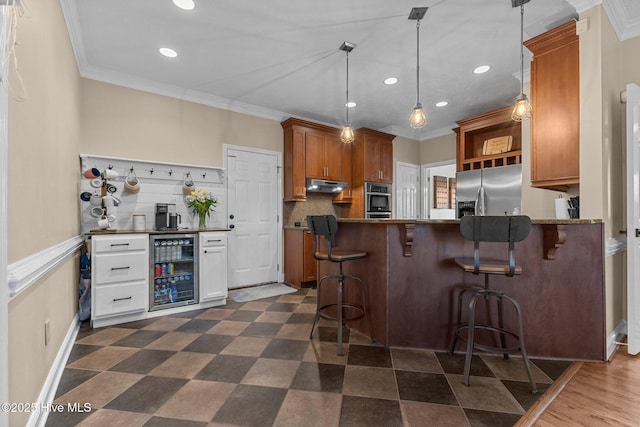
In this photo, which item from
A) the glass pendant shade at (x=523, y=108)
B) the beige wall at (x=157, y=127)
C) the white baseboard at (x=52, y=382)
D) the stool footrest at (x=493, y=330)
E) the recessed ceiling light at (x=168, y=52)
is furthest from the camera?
the beige wall at (x=157, y=127)

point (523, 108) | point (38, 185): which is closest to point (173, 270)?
point (38, 185)

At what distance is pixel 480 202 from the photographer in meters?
4.56

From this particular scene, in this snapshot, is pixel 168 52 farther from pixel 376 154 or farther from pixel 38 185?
pixel 376 154

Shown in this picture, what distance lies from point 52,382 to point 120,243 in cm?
142

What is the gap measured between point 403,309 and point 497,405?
863mm

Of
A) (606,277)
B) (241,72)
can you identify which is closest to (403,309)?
(606,277)

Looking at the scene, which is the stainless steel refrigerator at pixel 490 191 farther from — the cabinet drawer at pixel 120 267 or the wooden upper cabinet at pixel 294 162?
the cabinet drawer at pixel 120 267

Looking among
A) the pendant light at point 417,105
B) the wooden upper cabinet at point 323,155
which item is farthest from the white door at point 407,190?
the pendant light at point 417,105

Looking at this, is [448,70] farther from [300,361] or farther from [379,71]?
[300,361]

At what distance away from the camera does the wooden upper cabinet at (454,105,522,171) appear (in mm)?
4391

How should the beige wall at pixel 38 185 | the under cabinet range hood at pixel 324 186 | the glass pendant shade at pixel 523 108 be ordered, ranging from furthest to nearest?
1. the under cabinet range hood at pixel 324 186
2. the glass pendant shade at pixel 523 108
3. the beige wall at pixel 38 185

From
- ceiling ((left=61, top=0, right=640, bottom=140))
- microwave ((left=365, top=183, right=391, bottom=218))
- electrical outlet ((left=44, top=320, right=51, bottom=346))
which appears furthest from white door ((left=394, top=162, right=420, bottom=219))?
electrical outlet ((left=44, top=320, right=51, bottom=346))

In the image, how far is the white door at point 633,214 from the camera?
229cm

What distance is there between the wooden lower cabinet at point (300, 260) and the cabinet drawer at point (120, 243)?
2057 millimetres
